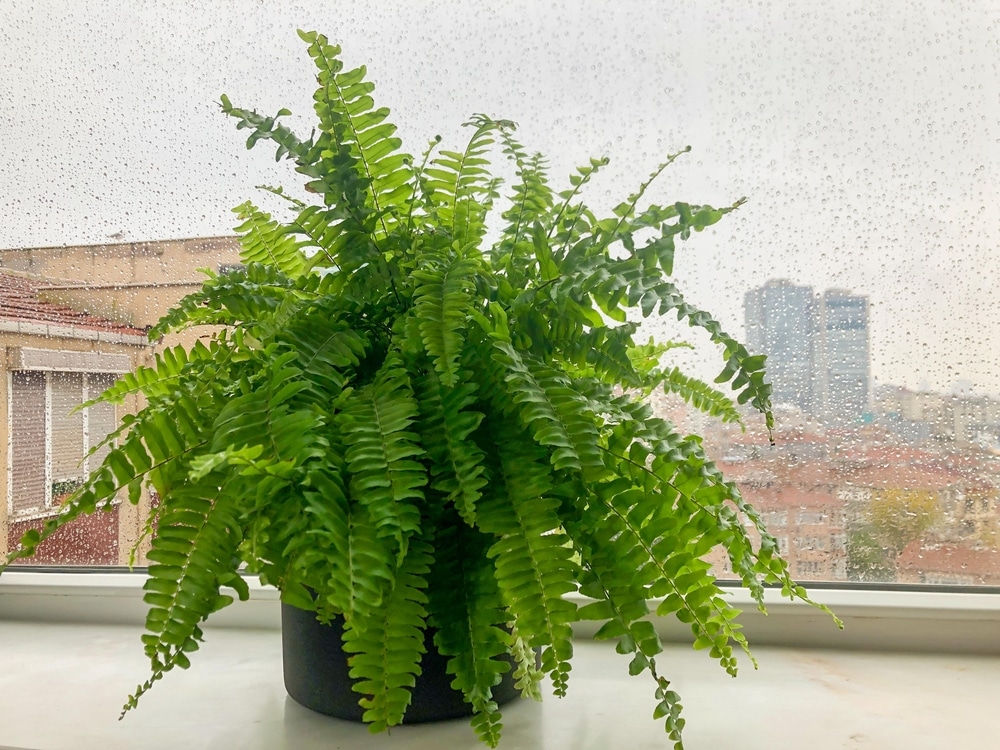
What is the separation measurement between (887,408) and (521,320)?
73 centimetres

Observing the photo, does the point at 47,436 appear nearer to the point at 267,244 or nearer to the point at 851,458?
the point at 267,244

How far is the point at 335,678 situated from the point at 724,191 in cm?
94

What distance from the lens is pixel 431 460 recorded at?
2.58ft

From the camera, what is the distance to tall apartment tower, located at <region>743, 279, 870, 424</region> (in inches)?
50.3

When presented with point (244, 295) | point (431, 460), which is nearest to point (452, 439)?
point (431, 460)

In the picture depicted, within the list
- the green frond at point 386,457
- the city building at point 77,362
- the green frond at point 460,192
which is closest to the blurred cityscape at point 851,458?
the city building at point 77,362

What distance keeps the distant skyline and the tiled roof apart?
0.38 ft

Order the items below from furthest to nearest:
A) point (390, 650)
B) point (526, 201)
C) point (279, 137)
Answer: point (526, 201) < point (279, 137) < point (390, 650)

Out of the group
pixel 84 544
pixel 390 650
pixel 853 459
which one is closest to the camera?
pixel 390 650

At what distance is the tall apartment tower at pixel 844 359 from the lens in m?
1.27

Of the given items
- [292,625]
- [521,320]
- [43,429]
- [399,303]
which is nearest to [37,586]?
[43,429]

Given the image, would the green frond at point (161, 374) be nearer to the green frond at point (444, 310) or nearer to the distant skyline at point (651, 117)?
the green frond at point (444, 310)

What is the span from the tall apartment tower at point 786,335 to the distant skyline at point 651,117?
0.03m

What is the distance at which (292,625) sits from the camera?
3.01 feet
